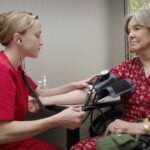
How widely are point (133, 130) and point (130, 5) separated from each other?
1.87 metres

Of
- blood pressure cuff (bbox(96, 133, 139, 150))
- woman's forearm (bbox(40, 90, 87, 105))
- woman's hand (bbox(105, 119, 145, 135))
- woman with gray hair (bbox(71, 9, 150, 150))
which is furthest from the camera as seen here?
woman's forearm (bbox(40, 90, 87, 105))

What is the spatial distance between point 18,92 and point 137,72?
0.72 meters

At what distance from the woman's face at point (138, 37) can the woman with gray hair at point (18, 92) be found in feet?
1.90

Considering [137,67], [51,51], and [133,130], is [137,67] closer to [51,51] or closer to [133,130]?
[133,130]

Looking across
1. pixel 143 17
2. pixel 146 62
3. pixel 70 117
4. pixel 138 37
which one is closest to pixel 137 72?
pixel 146 62

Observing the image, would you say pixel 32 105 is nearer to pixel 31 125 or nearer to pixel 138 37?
pixel 31 125

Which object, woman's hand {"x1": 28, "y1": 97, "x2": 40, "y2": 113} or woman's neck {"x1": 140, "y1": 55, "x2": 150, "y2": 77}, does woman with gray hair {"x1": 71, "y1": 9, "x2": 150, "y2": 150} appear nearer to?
woman's neck {"x1": 140, "y1": 55, "x2": 150, "y2": 77}

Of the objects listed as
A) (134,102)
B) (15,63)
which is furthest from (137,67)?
(15,63)

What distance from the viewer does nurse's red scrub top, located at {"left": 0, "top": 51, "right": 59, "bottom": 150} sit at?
1303 mm

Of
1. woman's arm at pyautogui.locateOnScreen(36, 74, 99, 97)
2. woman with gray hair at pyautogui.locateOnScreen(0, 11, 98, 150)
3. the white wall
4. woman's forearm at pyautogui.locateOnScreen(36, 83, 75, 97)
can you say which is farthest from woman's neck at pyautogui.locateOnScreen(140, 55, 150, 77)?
the white wall

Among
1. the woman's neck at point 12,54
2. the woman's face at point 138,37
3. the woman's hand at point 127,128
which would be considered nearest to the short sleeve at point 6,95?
the woman's neck at point 12,54

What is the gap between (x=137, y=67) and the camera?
181cm

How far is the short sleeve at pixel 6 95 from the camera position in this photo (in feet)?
4.23

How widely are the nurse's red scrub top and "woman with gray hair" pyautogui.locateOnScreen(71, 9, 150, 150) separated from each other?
0.28 meters
